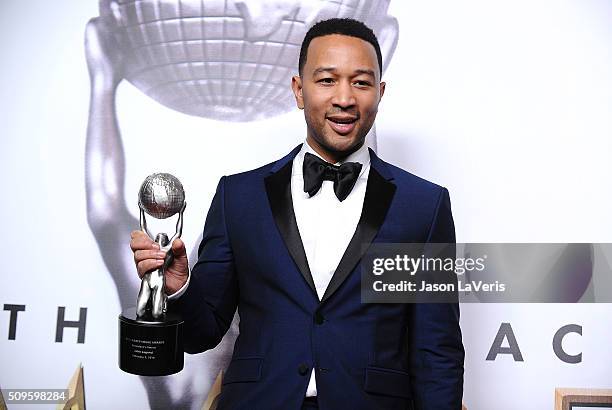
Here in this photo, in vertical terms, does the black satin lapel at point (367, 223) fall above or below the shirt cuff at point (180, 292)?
above

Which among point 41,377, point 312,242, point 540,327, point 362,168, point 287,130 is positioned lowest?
point 41,377

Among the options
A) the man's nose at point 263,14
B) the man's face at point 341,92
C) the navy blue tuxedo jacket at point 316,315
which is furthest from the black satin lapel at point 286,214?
the man's nose at point 263,14

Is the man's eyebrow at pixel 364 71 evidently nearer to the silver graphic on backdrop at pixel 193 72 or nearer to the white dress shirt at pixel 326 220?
the white dress shirt at pixel 326 220

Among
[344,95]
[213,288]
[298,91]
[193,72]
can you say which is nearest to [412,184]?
[344,95]

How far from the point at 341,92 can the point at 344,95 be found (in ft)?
0.05

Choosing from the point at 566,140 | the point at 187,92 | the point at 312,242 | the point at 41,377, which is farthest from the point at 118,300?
the point at 566,140

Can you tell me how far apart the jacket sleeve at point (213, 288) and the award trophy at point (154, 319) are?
17cm

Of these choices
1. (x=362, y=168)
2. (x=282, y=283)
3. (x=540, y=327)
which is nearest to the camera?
(x=282, y=283)

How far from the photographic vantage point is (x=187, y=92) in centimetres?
269

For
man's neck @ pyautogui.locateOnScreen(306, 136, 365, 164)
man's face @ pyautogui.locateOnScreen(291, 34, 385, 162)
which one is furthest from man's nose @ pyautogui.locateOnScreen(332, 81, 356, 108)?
man's neck @ pyautogui.locateOnScreen(306, 136, 365, 164)

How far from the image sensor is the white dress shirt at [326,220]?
205 centimetres

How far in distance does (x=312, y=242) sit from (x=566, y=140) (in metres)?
1.09

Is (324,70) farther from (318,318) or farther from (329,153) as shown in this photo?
(318,318)

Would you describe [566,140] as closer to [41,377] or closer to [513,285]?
[513,285]
